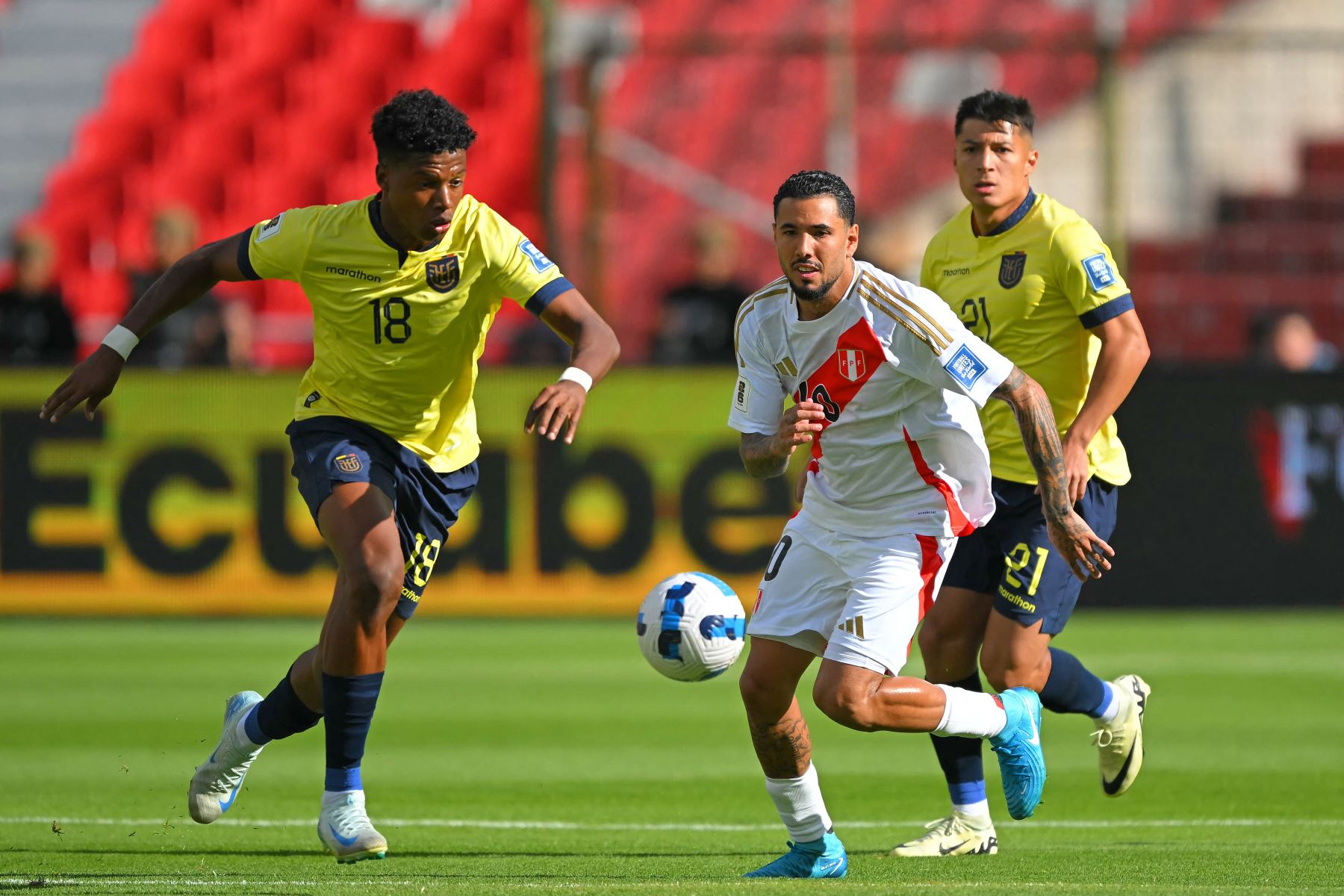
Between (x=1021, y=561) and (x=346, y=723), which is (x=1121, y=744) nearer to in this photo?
(x=1021, y=561)

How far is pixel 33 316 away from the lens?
559 inches

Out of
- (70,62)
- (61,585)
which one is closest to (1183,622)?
(61,585)

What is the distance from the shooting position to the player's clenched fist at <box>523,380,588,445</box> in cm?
579

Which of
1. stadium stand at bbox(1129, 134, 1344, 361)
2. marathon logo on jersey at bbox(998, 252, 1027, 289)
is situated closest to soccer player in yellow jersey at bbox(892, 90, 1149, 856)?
marathon logo on jersey at bbox(998, 252, 1027, 289)

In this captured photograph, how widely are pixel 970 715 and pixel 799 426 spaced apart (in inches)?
45.1

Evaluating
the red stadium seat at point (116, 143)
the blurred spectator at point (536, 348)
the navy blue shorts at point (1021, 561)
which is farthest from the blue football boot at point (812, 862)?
the red stadium seat at point (116, 143)

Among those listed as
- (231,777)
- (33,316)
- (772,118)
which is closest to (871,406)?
(231,777)

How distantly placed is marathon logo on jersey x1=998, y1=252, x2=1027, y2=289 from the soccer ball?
60.5 inches

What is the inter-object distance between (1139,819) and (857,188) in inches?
455

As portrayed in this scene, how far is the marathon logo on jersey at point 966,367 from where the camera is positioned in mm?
5734

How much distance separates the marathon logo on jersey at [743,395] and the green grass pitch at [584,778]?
1.47 meters

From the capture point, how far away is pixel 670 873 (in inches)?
235

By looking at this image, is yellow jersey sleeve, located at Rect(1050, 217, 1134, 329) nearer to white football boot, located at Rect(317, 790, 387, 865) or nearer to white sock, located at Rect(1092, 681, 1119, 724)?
white sock, located at Rect(1092, 681, 1119, 724)

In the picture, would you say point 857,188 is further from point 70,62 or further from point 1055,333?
point 1055,333
